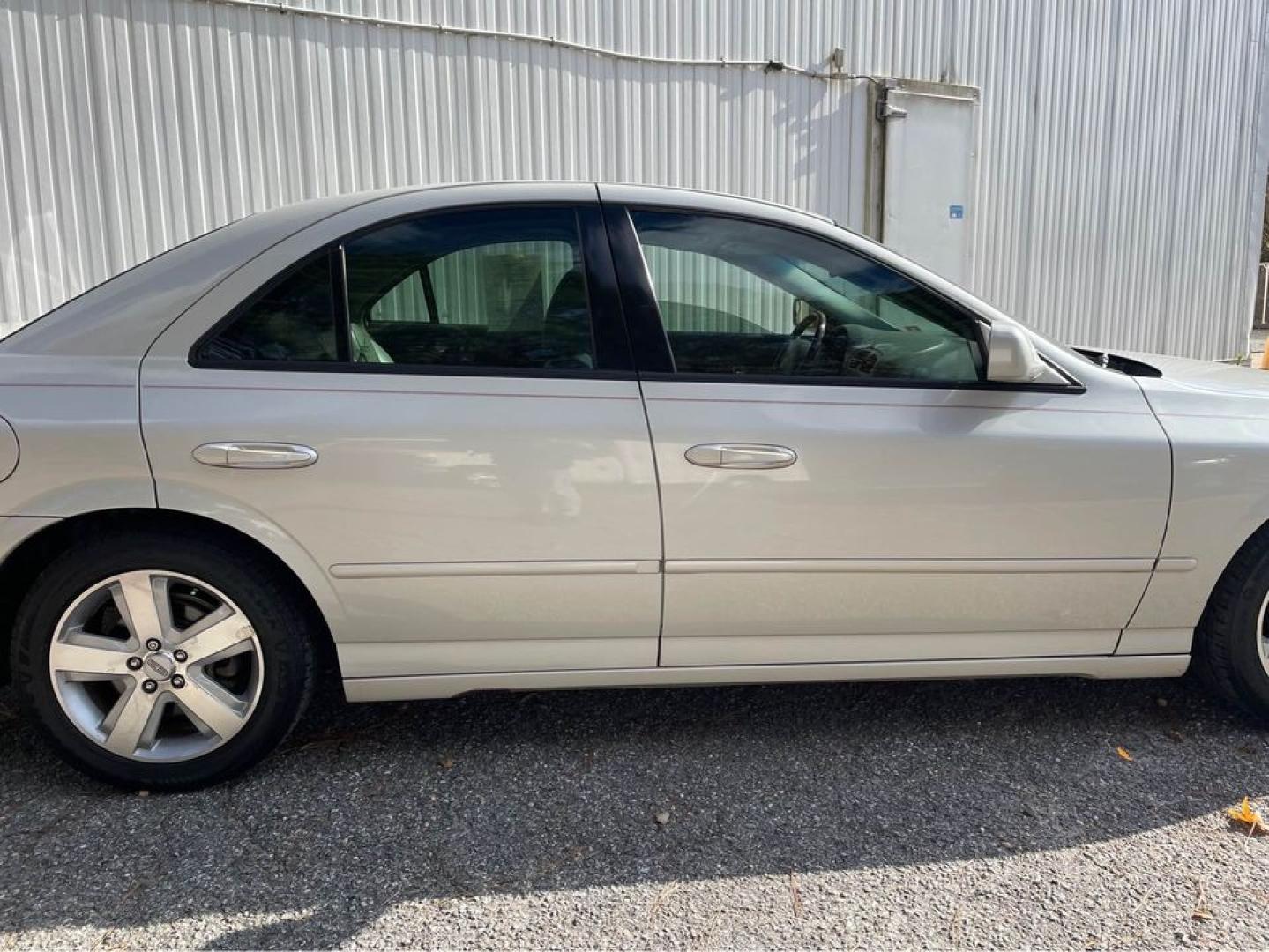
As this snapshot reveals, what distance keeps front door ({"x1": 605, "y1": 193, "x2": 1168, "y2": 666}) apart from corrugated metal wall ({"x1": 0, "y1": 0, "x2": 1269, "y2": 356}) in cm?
429

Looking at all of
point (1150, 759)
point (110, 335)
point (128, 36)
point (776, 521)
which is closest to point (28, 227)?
point (128, 36)

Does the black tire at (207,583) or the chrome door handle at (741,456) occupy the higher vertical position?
the chrome door handle at (741,456)

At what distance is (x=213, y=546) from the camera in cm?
254

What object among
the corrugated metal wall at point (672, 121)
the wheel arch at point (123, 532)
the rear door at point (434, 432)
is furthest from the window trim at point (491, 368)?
the corrugated metal wall at point (672, 121)

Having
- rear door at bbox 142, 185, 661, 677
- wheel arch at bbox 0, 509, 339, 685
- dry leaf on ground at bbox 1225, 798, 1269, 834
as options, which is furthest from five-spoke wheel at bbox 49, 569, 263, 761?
dry leaf on ground at bbox 1225, 798, 1269, 834

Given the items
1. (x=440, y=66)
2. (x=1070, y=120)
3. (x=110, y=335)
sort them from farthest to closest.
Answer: (x=1070, y=120)
(x=440, y=66)
(x=110, y=335)

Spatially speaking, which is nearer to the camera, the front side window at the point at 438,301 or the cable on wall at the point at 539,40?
the front side window at the point at 438,301

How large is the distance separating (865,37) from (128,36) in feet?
17.8

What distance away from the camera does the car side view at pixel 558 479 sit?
2500 mm

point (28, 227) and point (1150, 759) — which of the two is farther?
point (28, 227)

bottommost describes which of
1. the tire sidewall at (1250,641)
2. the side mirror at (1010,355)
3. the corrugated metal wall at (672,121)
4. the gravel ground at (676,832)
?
the gravel ground at (676,832)

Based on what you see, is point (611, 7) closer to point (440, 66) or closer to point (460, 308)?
point (440, 66)

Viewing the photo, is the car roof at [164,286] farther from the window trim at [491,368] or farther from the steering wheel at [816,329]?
the steering wheel at [816,329]

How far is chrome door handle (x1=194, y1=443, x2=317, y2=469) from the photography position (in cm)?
245
